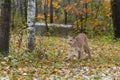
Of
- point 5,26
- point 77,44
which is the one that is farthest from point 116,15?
point 5,26

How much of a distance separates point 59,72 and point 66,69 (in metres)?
0.75

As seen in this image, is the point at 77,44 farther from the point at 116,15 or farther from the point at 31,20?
the point at 116,15

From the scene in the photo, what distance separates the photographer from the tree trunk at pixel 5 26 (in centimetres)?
1307

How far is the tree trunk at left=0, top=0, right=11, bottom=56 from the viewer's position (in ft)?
42.9

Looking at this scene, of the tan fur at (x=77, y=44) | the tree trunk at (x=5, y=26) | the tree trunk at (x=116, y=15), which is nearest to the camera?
the tree trunk at (x=5, y=26)

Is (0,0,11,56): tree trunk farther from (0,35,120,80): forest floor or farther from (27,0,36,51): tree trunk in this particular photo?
(27,0,36,51): tree trunk

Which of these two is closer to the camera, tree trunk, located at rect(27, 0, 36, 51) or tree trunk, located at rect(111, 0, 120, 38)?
tree trunk, located at rect(27, 0, 36, 51)

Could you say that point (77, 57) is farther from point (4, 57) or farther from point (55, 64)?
point (4, 57)

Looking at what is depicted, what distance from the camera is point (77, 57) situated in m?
14.7

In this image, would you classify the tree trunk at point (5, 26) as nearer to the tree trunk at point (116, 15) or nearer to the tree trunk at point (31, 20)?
the tree trunk at point (31, 20)

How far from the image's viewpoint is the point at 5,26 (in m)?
13.3

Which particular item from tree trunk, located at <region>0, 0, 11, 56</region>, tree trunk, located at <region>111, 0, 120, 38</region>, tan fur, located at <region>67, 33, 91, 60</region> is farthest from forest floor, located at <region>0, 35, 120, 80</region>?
tree trunk, located at <region>111, 0, 120, 38</region>

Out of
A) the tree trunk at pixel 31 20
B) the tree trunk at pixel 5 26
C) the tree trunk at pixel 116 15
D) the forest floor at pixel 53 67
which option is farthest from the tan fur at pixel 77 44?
the tree trunk at pixel 116 15

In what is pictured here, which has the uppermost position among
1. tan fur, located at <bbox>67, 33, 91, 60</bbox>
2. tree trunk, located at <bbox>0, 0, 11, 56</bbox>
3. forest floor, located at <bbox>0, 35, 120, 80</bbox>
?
tree trunk, located at <bbox>0, 0, 11, 56</bbox>
